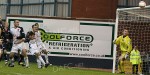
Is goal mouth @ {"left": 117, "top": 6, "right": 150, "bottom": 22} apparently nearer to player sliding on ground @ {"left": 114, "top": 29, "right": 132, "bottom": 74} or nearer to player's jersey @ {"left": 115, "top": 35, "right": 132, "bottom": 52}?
player sliding on ground @ {"left": 114, "top": 29, "right": 132, "bottom": 74}

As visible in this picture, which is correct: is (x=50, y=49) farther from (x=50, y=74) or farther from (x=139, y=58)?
(x=50, y=74)

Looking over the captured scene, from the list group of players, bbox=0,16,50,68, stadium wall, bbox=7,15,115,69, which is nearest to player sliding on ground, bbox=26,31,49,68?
group of players, bbox=0,16,50,68

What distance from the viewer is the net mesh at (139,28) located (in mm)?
25844

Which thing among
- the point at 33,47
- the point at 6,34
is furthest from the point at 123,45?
the point at 6,34

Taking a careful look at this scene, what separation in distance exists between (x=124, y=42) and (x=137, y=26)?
2.90m

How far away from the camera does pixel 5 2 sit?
3803 centimetres

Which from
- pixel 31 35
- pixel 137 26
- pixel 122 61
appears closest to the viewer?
pixel 31 35

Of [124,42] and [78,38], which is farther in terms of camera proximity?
[78,38]

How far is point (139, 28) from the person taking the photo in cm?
2744

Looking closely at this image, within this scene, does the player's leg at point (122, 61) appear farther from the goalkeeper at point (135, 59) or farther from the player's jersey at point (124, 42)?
the goalkeeper at point (135, 59)

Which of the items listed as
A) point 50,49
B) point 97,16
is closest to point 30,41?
point 50,49

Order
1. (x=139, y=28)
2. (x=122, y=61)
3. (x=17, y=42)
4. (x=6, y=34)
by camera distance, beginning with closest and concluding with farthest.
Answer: (x=17, y=42) → (x=122, y=61) → (x=6, y=34) → (x=139, y=28)

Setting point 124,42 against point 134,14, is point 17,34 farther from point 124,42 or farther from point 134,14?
point 134,14

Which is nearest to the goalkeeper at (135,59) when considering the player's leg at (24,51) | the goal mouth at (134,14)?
the goal mouth at (134,14)
